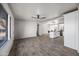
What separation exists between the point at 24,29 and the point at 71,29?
16.3ft

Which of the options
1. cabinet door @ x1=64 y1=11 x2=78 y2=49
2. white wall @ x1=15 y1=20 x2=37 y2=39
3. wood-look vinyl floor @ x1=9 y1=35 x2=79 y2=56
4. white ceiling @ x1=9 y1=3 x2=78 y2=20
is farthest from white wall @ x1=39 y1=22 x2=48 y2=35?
cabinet door @ x1=64 y1=11 x2=78 y2=49

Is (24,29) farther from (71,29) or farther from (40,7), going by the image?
(71,29)

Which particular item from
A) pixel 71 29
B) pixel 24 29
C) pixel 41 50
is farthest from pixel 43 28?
pixel 41 50

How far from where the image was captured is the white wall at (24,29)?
6.78 meters

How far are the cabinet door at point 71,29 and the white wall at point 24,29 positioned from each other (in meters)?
4.19

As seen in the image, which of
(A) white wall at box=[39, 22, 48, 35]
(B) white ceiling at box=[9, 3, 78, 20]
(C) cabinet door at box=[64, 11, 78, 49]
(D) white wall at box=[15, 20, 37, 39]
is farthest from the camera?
(A) white wall at box=[39, 22, 48, 35]

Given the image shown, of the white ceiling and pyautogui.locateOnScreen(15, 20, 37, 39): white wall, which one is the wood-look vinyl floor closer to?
the white ceiling

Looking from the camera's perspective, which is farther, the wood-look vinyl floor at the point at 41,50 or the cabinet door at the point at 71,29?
the cabinet door at the point at 71,29

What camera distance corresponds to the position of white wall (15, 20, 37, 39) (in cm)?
678

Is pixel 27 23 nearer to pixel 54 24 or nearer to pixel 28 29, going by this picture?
pixel 28 29

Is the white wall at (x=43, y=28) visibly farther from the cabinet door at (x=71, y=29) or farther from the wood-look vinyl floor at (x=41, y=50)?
the cabinet door at (x=71, y=29)

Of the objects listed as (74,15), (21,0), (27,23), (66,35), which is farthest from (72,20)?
(27,23)

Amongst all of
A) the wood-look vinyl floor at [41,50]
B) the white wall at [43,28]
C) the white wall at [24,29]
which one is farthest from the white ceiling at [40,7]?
the white wall at [43,28]

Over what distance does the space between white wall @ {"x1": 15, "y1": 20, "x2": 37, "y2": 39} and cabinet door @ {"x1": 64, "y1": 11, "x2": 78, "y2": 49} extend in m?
4.19
